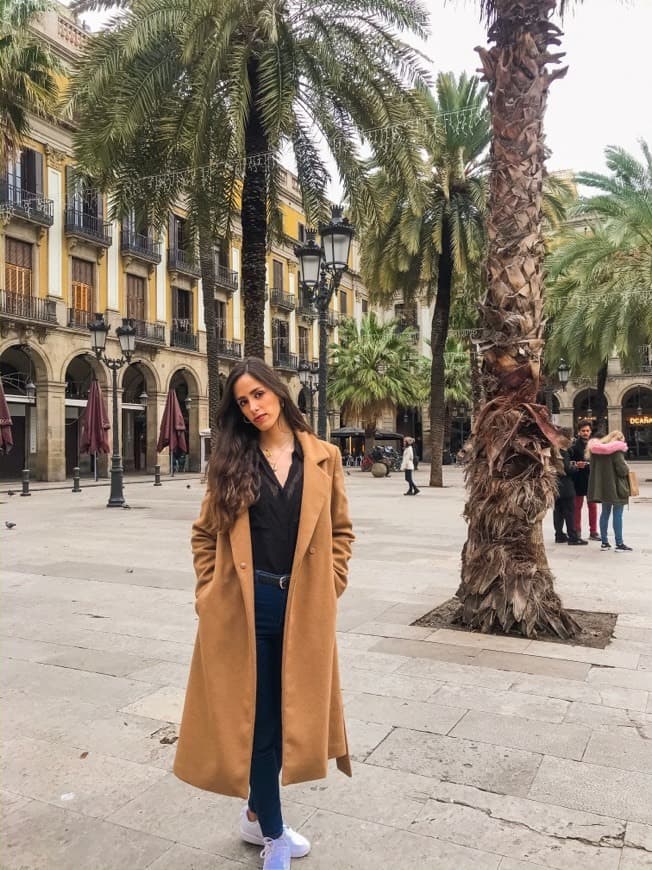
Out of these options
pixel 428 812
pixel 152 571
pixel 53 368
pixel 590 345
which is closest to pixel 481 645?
pixel 428 812

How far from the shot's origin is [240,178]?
12.5 metres

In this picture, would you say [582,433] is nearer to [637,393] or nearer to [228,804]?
[228,804]

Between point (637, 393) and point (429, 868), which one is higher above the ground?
point (637, 393)

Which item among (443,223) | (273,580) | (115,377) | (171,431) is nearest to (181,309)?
(171,431)

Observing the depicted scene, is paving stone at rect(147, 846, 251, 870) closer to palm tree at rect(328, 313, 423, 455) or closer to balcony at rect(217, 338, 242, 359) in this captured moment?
palm tree at rect(328, 313, 423, 455)

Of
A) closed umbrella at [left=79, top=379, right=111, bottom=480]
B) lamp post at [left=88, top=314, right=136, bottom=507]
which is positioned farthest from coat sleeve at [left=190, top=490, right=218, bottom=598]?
closed umbrella at [left=79, top=379, right=111, bottom=480]

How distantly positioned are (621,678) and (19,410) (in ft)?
93.5

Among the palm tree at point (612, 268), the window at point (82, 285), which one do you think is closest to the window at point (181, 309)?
the window at point (82, 285)

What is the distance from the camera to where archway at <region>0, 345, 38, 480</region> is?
27.8 metres

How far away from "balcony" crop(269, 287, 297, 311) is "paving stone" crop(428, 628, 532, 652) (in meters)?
37.4

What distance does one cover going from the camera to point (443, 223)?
21.0m

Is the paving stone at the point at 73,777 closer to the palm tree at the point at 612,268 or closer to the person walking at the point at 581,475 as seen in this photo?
the person walking at the point at 581,475

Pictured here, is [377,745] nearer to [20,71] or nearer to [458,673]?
[458,673]

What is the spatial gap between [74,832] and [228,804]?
0.58 metres
